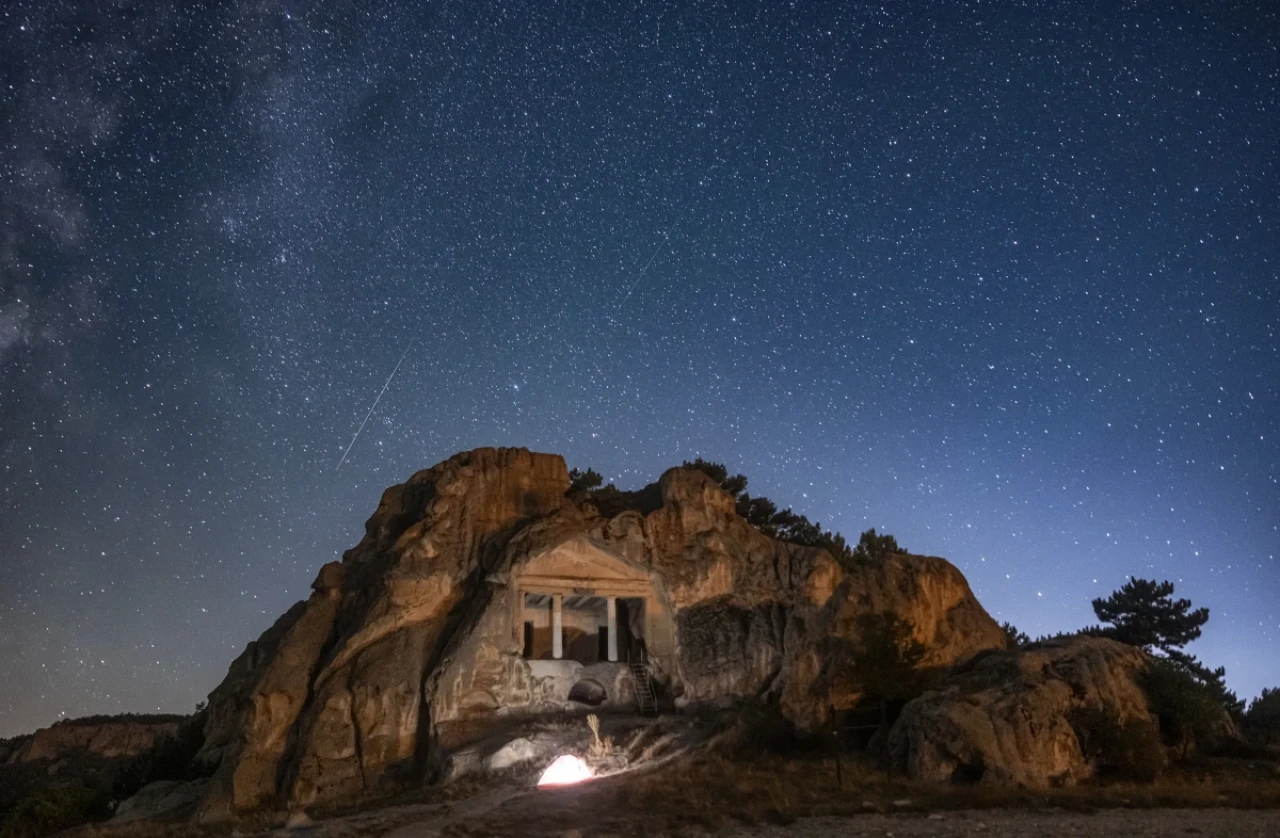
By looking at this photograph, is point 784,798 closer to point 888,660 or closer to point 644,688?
point 888,660

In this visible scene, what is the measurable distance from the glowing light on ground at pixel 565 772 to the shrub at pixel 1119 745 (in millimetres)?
12050

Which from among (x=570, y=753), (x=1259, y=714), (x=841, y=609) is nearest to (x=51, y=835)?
(x=570, y=753)

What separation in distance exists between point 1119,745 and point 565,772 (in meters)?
13.3

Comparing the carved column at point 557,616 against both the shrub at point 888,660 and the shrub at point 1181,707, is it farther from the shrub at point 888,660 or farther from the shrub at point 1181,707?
the shrub at point 1181,707

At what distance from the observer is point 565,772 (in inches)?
960

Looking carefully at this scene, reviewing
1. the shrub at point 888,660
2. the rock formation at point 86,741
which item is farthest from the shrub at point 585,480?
the rock formation at point 86,741

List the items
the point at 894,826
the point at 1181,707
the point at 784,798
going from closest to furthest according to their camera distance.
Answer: the point at 894,826
the point at 784,798
the point at 1181,707

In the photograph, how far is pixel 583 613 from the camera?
39.2 meters

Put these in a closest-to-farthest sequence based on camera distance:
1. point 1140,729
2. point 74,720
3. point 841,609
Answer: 1. point 1140,729
2. point 841,609
3. point 74,720

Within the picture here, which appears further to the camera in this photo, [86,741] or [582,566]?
[86,741]

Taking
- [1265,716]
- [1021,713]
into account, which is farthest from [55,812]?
[1265,716]

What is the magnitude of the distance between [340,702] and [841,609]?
1543cm

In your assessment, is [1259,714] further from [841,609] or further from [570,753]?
[570,753]

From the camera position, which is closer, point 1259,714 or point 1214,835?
point 1214,835
